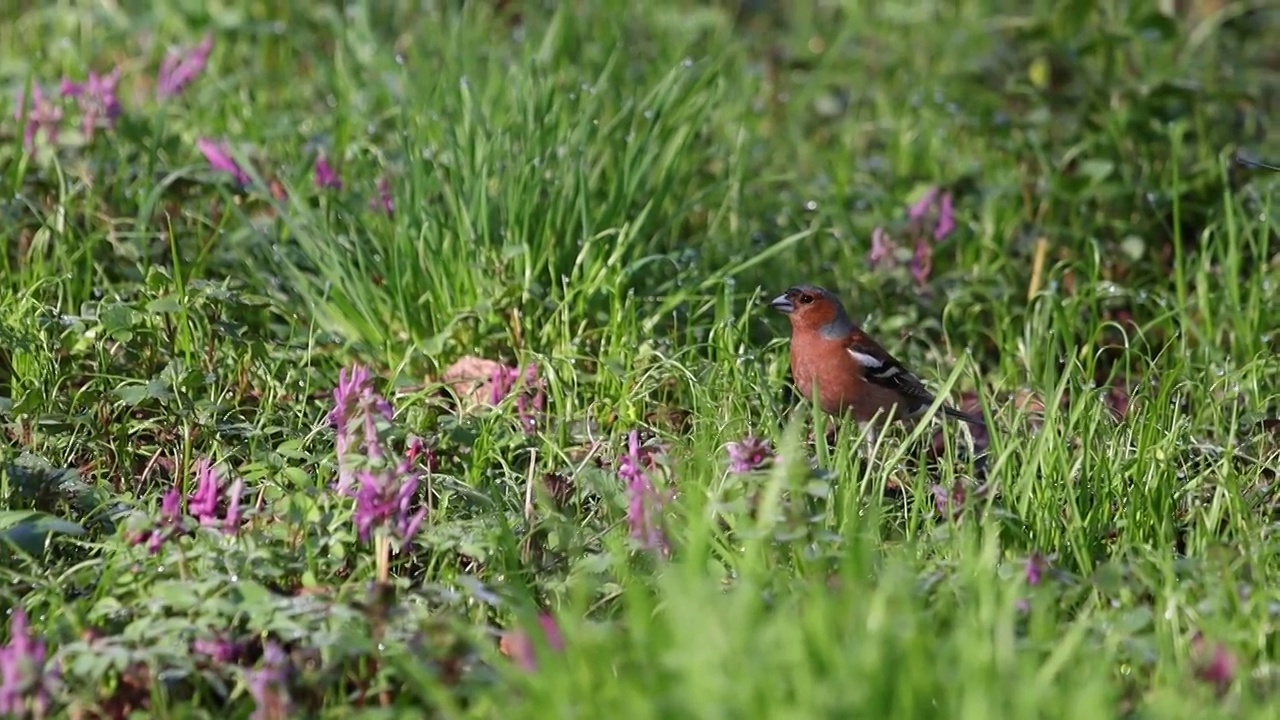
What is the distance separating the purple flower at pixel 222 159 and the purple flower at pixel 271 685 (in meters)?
2.49

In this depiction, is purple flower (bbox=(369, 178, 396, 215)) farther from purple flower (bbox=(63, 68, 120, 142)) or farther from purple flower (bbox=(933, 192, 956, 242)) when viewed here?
purple flower (bbox=(933, 192, 956, 242))

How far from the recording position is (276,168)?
5.45 meters

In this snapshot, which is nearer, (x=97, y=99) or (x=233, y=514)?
(x=233, y=514)

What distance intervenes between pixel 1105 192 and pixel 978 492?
246 cm

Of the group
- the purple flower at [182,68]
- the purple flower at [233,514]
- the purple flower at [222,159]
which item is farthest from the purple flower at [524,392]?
the purple flower at [182,68]

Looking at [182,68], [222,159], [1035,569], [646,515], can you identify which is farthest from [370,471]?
[182,68]

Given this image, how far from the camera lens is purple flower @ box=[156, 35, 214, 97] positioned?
19.7 ft

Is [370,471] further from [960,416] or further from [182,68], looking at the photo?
[182,68]

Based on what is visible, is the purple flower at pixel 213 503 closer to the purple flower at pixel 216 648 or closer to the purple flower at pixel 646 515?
the purple flower at pixel 216 648

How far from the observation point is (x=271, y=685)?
288 cm

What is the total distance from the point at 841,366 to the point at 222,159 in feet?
6.38

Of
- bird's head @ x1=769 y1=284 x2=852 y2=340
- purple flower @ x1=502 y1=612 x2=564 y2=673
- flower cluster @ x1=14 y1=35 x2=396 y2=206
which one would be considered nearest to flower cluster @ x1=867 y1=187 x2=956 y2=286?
bird's head @ x1=769 y1=284 x2=852 y2=340

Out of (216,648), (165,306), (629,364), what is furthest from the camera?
(629,364)

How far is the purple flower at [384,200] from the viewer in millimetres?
5020
